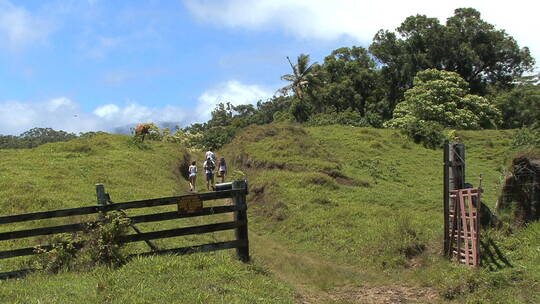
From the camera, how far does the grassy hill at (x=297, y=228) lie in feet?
24.6

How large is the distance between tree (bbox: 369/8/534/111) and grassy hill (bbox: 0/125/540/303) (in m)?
25.7

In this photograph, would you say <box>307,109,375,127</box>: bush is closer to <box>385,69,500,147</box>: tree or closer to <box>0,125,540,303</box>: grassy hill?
<box>385,69,500,147</box>: tree

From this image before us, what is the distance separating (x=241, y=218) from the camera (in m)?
8.98

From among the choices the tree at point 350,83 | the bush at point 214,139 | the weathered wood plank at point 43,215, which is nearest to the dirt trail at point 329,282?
the weathered wood plank at point 43,215

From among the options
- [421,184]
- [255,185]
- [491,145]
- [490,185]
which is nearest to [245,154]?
[255,185]

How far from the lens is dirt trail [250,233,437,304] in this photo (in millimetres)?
9125

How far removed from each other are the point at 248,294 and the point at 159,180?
15394 millimetres

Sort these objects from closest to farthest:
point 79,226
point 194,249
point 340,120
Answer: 1. point 79,226
2. point 194,249
3. point 340,120

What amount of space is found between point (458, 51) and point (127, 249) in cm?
5411

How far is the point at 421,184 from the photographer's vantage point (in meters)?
24.2

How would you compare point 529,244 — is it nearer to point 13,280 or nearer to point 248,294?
point 248,294

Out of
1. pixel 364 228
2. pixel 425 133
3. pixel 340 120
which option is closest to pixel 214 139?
pixel 340 120

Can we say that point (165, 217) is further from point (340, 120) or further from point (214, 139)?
point (340, 120)

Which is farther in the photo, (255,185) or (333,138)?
(333,138)
